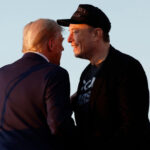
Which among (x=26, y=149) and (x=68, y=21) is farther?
(x=68, y=21)

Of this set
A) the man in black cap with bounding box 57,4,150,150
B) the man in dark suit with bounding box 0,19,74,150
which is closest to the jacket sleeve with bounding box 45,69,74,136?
the man in dark suit with bounding box 0,19,74,150

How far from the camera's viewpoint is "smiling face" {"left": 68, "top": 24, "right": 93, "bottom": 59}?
4.20 meters

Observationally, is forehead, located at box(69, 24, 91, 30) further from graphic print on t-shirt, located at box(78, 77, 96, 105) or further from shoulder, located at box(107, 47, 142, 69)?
graphic print on t-shirt, located at box(78, 77, 96, 105)

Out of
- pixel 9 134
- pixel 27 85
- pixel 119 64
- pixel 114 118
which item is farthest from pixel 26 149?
pixel 119 64

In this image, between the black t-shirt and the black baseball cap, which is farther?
the black baseball cap

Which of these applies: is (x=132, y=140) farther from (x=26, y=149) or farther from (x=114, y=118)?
(x=26, y=149)

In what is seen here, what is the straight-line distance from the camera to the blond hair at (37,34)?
3.70 m

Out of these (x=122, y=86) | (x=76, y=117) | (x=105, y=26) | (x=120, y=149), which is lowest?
(x=120, y=149)

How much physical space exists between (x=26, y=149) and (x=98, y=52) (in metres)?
1.40

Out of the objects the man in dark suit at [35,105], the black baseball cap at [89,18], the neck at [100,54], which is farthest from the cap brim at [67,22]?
the man in dark suit at [35,105]

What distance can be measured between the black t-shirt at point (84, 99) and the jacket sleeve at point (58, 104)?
17.1 inches

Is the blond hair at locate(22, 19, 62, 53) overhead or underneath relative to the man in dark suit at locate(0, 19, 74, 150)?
overhead

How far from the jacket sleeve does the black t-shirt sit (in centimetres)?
44

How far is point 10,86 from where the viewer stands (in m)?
3.53
